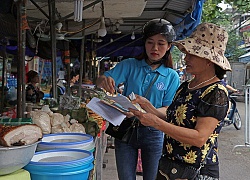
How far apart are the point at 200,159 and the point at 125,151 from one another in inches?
38.0

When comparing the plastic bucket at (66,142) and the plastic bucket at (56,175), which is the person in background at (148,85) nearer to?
the plastic bucket at (66,142)

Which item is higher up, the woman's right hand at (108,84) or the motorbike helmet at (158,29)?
the motorbike helmet at (158,29)

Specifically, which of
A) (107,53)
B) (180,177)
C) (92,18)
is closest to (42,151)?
(180,177)

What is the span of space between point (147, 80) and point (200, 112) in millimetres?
971

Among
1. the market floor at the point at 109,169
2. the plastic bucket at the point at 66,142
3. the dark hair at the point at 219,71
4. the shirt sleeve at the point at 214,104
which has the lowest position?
the market floor at the point at 109,169

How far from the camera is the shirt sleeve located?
170 cm

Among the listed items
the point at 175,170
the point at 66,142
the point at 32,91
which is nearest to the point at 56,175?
the point at 66,142

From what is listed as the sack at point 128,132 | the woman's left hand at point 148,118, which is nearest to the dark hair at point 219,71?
the woman's left hand at point 148,118

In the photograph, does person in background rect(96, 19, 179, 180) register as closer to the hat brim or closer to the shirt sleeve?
the hat brim

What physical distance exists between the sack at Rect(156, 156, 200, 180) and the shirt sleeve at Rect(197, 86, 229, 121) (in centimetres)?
34

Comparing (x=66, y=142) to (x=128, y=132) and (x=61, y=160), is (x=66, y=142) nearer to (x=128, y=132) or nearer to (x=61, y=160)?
(x=61, y=160)

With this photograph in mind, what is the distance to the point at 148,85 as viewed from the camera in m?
2.63

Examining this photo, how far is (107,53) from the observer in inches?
380

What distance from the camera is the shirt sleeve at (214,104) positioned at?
1.70m
